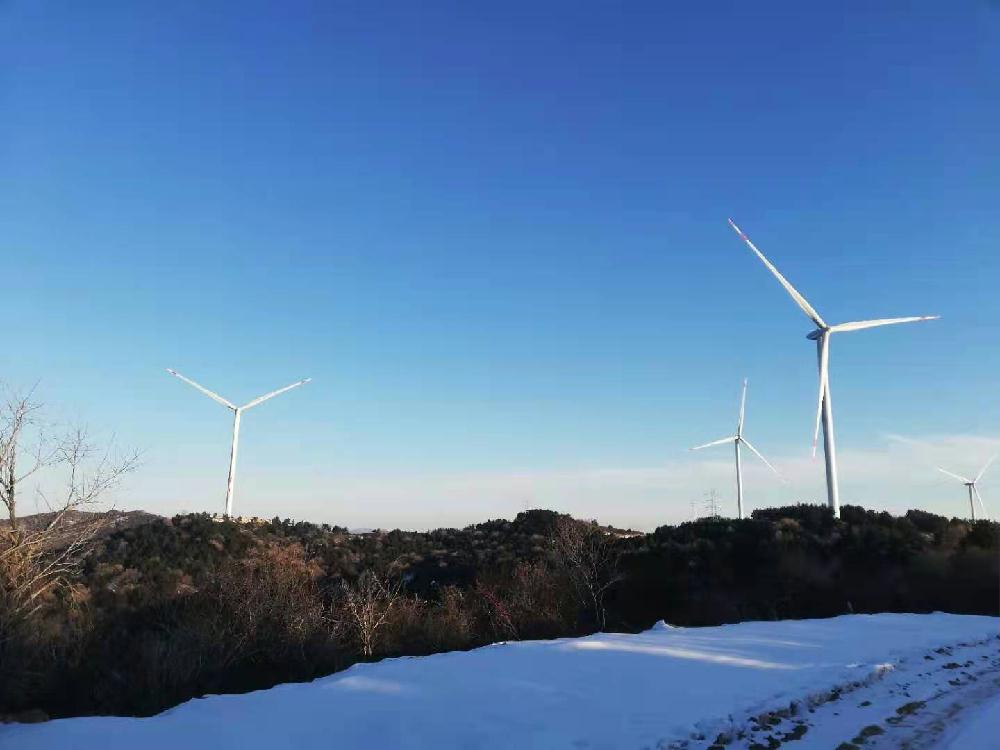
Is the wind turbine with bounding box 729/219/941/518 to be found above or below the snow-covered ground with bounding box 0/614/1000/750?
above

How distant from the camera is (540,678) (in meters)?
10.5

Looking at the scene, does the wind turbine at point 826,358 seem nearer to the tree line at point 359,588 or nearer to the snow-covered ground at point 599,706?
the tree line at point 359,588

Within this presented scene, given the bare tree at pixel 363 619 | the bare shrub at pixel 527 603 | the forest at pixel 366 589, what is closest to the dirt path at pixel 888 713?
the forest at pixel 366 589

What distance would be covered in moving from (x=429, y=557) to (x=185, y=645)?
31.9m

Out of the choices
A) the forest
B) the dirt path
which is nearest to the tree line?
the forest

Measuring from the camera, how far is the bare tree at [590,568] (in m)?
29.0

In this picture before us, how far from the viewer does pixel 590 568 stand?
30234mm

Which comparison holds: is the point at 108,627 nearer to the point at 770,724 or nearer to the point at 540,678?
the point at 540,678

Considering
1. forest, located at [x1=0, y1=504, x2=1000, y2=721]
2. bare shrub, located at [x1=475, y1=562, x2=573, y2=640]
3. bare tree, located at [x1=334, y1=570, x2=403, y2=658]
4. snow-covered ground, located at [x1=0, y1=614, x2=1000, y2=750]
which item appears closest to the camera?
snow-covered ground, located at [x1=0, y1=614, x2=1000, y2=750]

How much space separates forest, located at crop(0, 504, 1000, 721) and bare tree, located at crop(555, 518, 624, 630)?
0.37 feet

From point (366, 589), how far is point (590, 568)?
33.6ft

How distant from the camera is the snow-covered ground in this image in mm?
7871

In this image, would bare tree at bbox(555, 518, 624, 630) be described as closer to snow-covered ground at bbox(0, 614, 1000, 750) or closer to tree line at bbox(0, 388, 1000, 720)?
tree line at bbox(0, 388, 1000, 720)

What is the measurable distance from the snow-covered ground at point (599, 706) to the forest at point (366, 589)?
3406 millimetres
